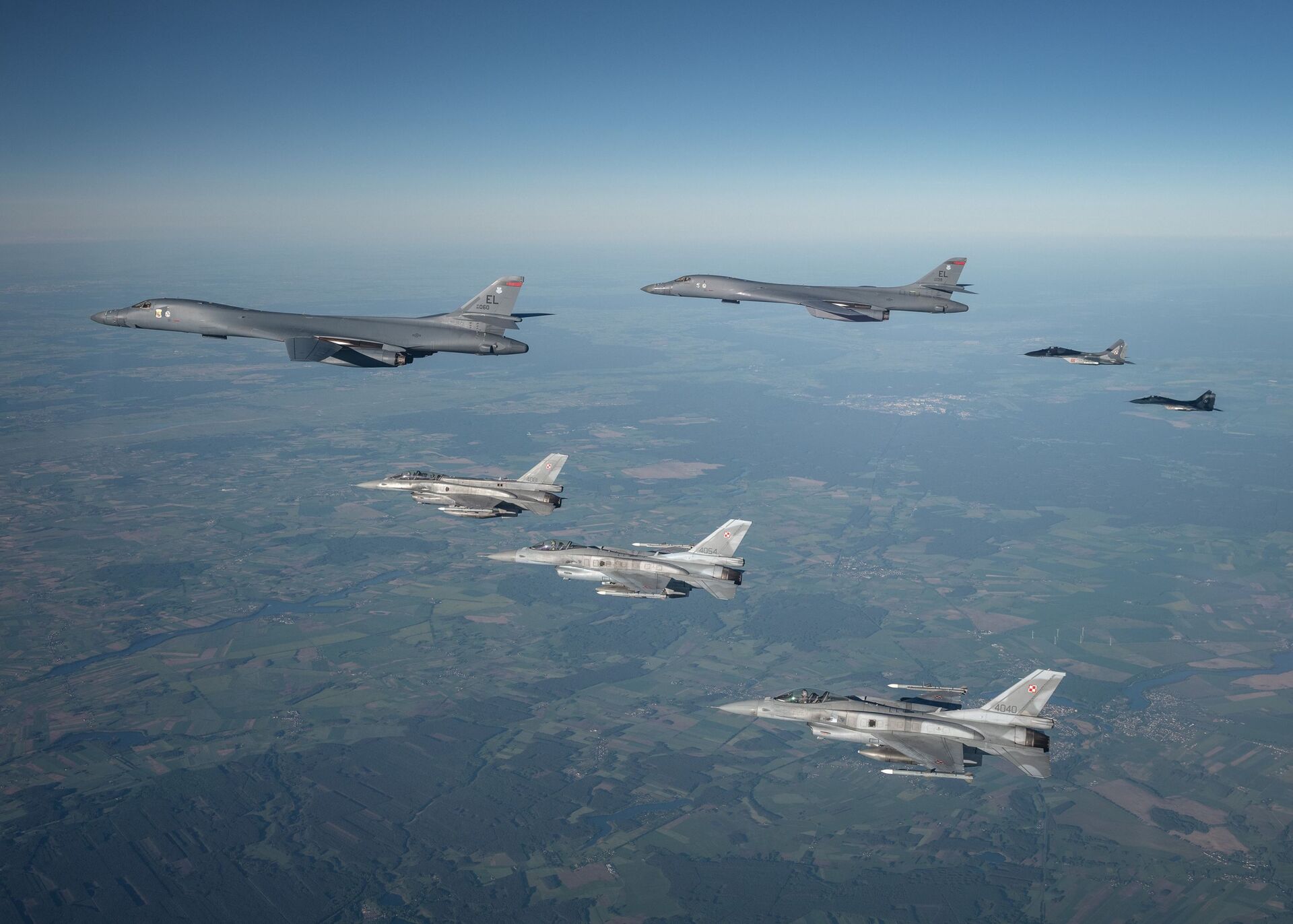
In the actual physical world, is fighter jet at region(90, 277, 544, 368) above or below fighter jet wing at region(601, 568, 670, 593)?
above

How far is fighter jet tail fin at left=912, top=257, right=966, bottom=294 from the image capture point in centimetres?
6247

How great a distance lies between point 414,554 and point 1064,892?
9827 cm

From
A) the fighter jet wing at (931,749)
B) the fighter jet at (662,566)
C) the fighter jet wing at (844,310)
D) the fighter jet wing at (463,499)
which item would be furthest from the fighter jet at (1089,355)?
the fighter jet wing at (463,499)

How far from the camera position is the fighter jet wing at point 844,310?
57562mm

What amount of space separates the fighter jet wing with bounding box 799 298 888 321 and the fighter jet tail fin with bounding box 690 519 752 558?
2367cm

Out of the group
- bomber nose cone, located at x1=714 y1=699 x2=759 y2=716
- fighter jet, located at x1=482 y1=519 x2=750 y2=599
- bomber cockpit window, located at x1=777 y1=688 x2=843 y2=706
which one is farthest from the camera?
fighter jet, located at x1=482 y1=519 x2=750 y2=599

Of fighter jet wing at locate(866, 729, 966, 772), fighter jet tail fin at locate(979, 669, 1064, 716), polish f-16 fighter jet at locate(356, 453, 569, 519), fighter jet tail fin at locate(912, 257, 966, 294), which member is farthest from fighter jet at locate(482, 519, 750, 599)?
fighter jet tail fin at locate(912, 257, 966, 294)

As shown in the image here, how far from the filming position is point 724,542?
1535 inches

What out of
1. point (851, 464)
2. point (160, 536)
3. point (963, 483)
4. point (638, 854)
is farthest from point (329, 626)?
point (963, 483)

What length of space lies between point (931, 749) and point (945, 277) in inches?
1643

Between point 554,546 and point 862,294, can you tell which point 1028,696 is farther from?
point 862,294

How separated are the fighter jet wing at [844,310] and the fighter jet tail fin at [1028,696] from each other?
30605mm

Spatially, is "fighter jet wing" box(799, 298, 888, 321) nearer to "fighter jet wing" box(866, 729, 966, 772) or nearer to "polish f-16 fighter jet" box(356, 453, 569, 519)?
"polish f-16 fighter jet" box(356, 453, 569, 519)

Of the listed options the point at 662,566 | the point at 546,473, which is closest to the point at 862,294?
the point at 546,473
